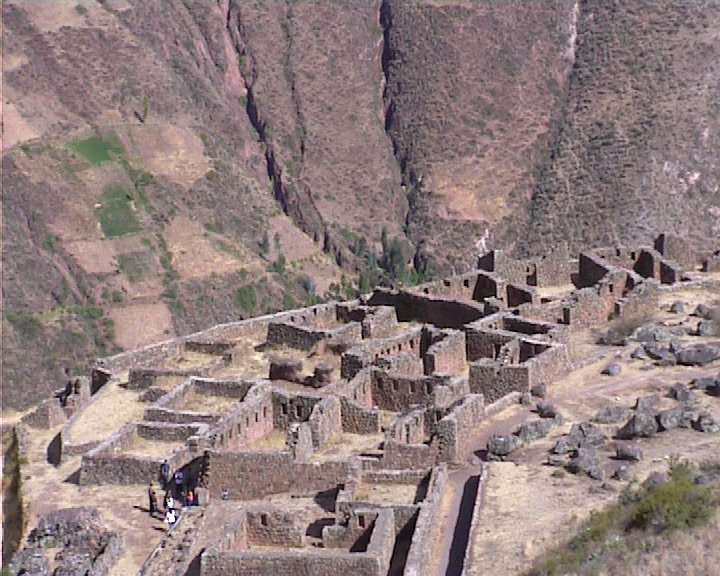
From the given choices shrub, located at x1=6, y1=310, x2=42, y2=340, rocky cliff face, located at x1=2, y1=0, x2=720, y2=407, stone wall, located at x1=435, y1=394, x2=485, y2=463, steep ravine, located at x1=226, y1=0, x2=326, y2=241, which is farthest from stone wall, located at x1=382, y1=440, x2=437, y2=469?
steep ravine, located at x1=226, y1=0, x2=326, y2=241

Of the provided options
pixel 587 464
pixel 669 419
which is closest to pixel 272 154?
pixel 669 419

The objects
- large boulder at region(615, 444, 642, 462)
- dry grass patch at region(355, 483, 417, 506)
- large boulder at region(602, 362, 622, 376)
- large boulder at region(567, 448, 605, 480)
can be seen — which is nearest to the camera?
large boulder at region(567, 448, 605, 480)

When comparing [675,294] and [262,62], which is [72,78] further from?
[675,294]

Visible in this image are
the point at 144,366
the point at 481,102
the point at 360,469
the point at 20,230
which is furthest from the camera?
the point at 481,102

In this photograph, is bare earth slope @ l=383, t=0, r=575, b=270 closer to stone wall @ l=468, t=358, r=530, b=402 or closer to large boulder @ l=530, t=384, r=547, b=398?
stone wall @ l=468, t=358, r=530, b=402

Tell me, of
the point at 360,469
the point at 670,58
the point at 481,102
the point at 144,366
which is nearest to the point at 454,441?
the point at 360,469

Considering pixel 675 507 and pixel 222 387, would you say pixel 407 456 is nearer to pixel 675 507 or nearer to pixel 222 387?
pixel 675 507
